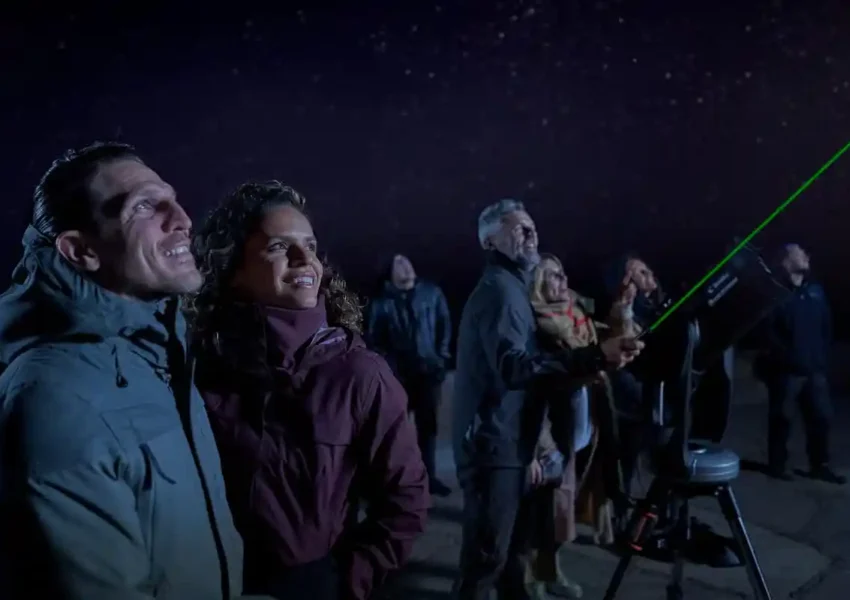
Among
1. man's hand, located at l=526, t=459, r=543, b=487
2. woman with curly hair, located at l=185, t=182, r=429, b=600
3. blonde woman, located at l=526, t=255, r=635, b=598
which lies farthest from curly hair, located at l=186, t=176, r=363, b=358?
blonde woman, located at l=526, t=255, r=635, b=598

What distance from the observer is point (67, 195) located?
1263 millimetres

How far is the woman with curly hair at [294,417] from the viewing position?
5.11ft

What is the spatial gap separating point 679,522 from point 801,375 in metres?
3.50

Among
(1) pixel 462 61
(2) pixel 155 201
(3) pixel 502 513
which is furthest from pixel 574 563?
(1) pixel 462 61

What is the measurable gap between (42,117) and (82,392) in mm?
7074

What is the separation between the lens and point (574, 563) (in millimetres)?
4082

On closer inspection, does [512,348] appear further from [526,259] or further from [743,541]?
[743,541]

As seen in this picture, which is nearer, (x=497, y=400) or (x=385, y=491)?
(x=385, y=491)

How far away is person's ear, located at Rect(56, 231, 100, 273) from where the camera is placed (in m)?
1.21

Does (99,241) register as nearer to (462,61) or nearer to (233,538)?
(233,538)

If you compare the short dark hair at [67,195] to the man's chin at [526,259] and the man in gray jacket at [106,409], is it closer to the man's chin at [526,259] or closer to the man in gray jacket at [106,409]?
the man in gray jacket at [106,409]

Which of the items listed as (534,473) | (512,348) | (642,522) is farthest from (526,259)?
(642,522)

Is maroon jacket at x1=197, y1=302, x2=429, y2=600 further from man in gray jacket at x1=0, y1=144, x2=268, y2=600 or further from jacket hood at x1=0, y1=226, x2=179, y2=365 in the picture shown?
jacket hood at x1=0, y1=226, x2=179, y2=365

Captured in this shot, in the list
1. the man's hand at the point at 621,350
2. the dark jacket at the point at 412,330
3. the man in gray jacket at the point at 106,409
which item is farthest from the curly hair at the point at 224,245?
the dark jacket at the point at 412,330
